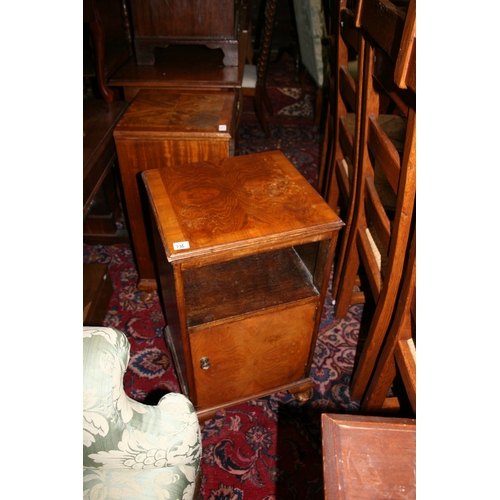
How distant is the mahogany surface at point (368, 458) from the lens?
0.56 meters

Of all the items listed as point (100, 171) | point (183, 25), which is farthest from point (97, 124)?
point (183, 25)

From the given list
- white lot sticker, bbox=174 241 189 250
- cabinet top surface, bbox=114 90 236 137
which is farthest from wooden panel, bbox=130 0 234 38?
white lot sticker, bbox=174 241 189 250

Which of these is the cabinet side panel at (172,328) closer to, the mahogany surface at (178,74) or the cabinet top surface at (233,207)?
the cabinet top surface at (233,207)

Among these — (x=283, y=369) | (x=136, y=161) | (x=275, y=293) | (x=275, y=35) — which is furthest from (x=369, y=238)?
(x=275, y=35)

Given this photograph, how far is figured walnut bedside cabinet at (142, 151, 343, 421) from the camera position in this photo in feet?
3.57

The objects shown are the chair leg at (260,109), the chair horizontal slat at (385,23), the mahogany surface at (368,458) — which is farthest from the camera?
the chair leg at (260,109)

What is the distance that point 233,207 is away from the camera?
1.17 meters

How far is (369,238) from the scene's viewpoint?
60.1 inches

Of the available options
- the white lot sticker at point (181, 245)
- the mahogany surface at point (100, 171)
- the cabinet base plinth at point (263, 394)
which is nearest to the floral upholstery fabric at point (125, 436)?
the white lot sticker at point (181, 245)

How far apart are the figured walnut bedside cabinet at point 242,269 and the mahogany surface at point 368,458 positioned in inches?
21.9

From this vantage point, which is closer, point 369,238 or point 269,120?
point 369,238
